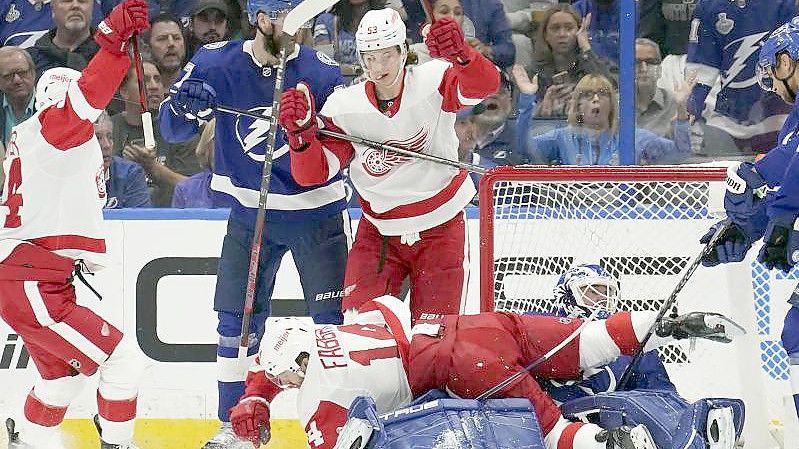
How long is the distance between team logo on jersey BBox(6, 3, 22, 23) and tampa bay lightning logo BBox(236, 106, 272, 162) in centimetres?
121

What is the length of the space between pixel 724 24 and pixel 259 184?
1693mm

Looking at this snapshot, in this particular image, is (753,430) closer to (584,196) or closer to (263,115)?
(584,196)

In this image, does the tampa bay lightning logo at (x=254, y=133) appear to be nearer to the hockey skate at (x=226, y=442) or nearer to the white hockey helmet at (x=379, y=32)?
the white hockey helmet at (x=379, y=32)

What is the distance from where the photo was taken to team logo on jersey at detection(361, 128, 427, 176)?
13.2 ft

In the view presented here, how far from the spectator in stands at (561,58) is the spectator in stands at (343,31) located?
1.88 ft

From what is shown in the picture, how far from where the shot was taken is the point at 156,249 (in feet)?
16.0

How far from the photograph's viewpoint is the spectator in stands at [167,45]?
5043mm

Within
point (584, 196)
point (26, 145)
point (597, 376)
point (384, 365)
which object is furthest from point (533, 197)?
point (26, 145)

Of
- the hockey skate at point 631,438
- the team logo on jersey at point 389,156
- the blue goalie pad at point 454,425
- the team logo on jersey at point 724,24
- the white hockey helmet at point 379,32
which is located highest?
the white hockey helmet at point 379,32

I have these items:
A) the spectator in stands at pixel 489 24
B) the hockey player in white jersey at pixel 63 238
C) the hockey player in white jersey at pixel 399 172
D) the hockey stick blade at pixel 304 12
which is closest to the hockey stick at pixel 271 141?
the hockey stick blade at pixel 304 12

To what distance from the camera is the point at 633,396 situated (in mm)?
3430

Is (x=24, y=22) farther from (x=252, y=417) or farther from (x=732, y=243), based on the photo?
(x=732, y=243)

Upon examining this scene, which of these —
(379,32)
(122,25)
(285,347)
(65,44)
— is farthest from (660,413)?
(65,44)

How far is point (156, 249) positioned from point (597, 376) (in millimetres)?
1807
